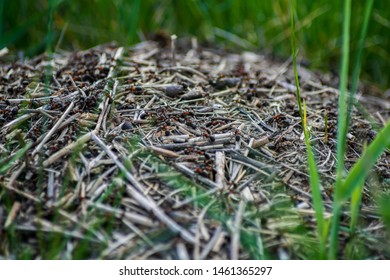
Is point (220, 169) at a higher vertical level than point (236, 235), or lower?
higher

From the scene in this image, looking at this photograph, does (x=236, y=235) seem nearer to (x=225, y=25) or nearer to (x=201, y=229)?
(x=201, y=229)

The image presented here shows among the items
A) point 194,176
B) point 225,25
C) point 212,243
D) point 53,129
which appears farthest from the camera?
point 225,25

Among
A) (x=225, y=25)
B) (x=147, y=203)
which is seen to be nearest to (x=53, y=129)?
(x=147, y=203)

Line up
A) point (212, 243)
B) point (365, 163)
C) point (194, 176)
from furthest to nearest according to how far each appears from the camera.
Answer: point (194, 176) < point (212, 243) < point (365, 163)

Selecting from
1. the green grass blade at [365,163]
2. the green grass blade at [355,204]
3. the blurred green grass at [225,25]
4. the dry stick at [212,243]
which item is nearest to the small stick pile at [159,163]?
the dry stick at [212,243]

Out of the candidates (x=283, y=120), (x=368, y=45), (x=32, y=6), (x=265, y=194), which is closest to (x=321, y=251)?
(x=265, y=194)
